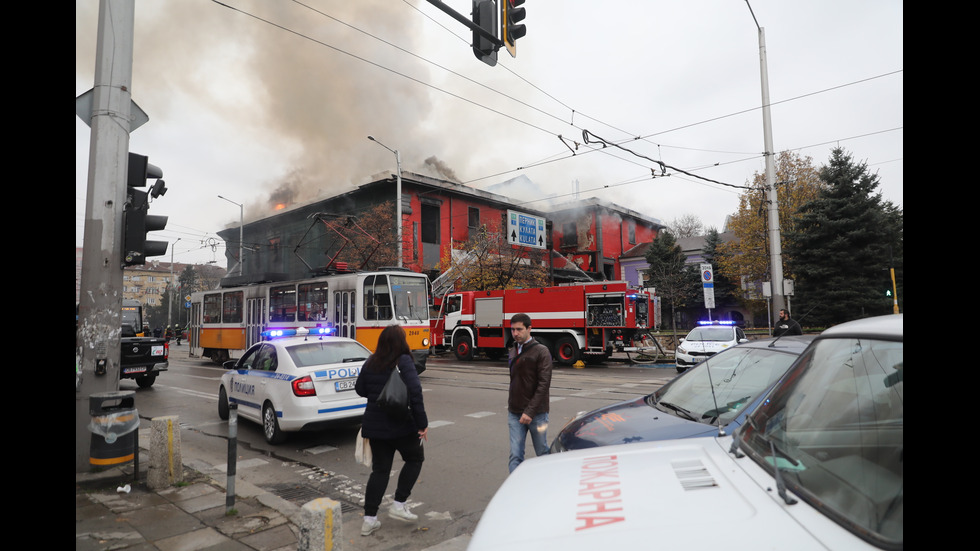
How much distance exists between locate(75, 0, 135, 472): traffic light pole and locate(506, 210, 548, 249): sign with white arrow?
2199 cm

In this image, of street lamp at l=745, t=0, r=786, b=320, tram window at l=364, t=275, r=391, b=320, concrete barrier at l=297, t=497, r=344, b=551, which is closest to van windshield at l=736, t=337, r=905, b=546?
concrete barrier at l=297, t=497, r=344, b=551

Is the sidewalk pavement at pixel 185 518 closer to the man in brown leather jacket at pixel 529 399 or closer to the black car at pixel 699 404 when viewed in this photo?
the man in brown leather jacket at pixel 529 399

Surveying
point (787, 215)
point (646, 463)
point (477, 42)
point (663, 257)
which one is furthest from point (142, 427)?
point (663, 257)

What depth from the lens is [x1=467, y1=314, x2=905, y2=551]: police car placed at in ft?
4.64

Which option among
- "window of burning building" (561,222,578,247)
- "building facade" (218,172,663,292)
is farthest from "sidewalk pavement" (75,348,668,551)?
"window of burning building" (561,222,578,247)

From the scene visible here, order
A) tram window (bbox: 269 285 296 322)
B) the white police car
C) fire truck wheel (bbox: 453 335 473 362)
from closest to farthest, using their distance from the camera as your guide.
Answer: the white police car
tram window (bbox: 269 285 296 322)
fire truck wheel (bbox: 453 335 473 362)

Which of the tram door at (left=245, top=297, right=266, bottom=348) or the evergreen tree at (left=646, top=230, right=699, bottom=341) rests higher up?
the evergreen tree at (left=646, top=230, right=699, bottom=341)

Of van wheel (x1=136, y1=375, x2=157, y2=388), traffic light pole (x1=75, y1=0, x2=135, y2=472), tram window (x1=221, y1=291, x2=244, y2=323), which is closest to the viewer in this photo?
traffic light pole (x1=75, y1=0, x2=135, y2=472)

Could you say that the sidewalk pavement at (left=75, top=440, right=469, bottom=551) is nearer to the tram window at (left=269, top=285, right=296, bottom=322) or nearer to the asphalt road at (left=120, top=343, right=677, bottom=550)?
the asphalt road at (left=120, top=343, right=677, bottom=550)

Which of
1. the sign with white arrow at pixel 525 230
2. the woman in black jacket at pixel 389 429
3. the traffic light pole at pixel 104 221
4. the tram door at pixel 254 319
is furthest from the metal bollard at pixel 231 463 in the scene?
the sign with white arrow at pixel 525 230

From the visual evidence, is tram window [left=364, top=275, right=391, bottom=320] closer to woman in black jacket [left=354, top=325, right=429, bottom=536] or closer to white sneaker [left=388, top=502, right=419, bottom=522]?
woman in black jacket [left=354, top=325, right=429, bottom=536]

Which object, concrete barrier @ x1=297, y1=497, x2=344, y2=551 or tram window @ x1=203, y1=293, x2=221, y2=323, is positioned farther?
tram window @ x1=203, y1=293, x2=221, y2=323

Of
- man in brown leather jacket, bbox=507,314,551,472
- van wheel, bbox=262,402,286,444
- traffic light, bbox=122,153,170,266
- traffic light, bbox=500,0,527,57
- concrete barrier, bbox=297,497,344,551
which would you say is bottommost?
van wheel, bbox=262,402,286,444
